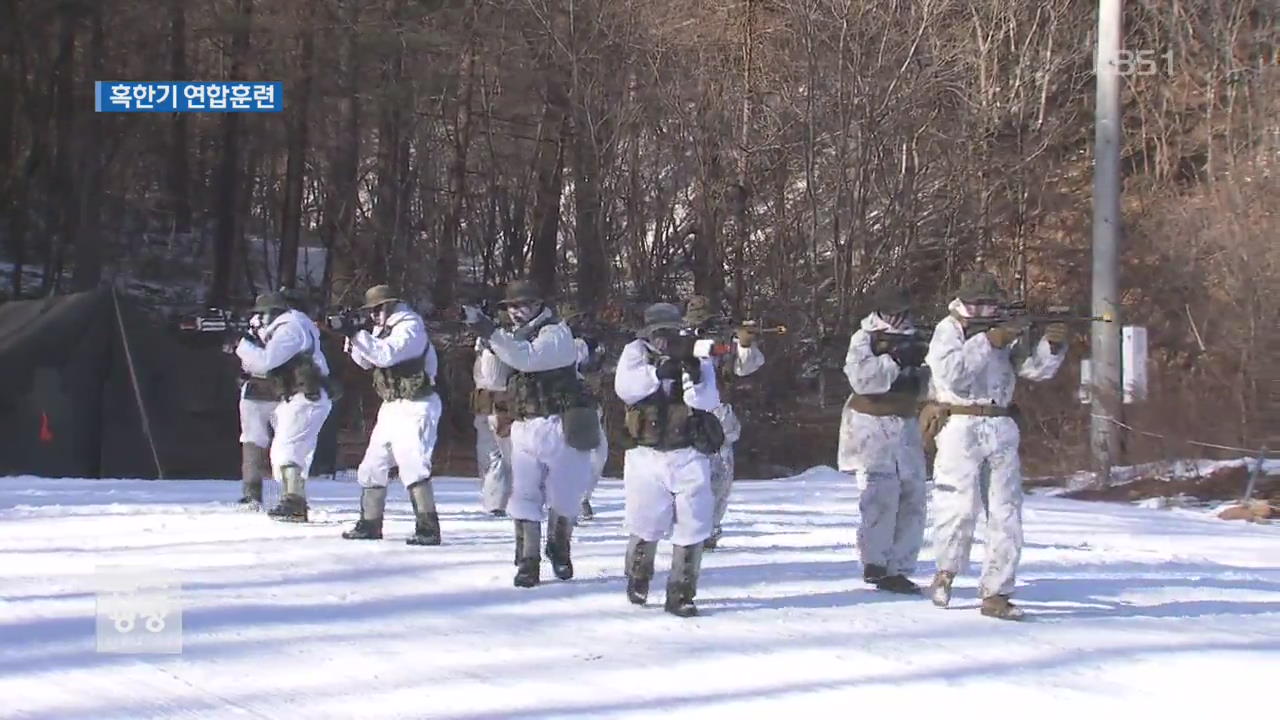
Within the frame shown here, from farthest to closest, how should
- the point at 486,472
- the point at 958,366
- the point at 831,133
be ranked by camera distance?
1. the point at 831,133
2. the point at 486,472
3. the point at 958,366

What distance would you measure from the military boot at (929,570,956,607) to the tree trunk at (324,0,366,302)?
23.4m

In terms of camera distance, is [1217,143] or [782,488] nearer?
[782,488]

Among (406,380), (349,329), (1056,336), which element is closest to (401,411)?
(406,380)

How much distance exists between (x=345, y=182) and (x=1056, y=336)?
85.6 ft

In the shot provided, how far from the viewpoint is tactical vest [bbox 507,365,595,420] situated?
30.8 ft

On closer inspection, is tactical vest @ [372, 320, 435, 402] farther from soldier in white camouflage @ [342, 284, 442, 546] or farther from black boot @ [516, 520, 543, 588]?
black boot @ [516, 520, 543, 588]

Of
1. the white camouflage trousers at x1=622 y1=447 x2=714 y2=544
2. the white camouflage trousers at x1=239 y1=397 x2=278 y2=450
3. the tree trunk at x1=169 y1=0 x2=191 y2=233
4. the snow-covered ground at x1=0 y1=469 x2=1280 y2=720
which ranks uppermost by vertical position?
the tree trunk at x1=169 y1=0 x2=191 y2=233

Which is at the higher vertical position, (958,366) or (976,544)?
(958,366)

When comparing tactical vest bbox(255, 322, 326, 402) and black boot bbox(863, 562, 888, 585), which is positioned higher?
tactical vest bbox(255, 322, 326, 402)

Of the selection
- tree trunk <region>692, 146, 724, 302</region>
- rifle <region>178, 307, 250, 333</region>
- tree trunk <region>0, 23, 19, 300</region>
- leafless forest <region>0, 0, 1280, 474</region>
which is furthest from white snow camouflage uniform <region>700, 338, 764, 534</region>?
tree trunk <region>0, 23, 19, 300</region>

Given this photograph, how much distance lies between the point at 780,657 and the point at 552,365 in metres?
2.47

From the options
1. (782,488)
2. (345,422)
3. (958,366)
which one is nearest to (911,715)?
(958,366)

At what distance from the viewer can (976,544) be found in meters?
11.9

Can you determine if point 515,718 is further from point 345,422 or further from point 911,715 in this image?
point 345,422
